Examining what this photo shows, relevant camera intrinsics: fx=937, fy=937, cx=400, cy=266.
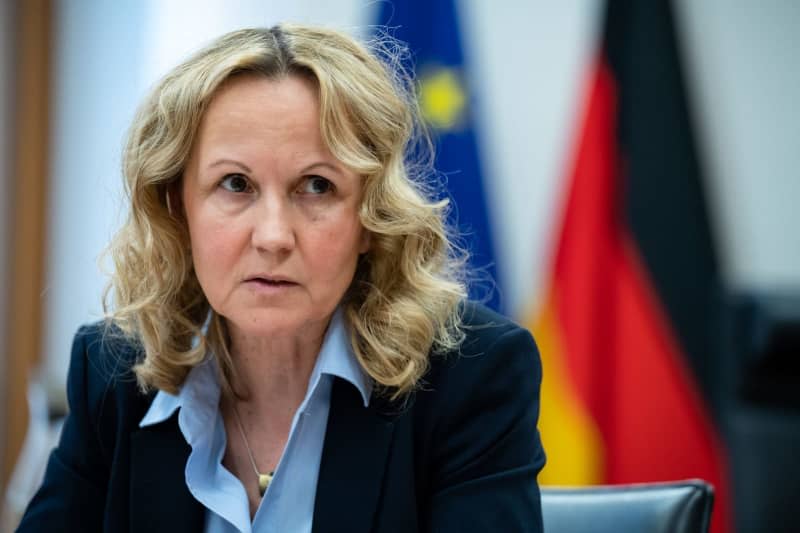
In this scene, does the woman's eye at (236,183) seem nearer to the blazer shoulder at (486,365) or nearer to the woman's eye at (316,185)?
the woman's eye at (316,185)

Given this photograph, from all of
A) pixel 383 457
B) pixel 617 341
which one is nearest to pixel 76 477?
pixel 383 457

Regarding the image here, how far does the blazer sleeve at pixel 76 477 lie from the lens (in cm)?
142

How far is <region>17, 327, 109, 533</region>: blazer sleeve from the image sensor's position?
1.42 meters

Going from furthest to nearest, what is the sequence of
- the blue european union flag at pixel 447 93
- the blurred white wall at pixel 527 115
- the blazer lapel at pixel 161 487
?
the blurred white wall at pixel 527 115
the blue european union flag at pixel 447 93
the blazer lapel at pixel 161 487

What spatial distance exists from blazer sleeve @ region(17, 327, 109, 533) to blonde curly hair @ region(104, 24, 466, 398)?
10 centimetres

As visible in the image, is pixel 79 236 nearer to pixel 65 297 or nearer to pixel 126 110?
pixel 65 297

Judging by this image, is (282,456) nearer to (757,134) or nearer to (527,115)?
(527,115)

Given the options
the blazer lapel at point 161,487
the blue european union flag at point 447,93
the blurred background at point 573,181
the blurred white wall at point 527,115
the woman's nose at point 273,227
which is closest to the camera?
the woman's nose at point 273,227

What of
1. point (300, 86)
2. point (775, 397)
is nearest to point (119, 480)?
point (300, 86)

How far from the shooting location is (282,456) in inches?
54.6

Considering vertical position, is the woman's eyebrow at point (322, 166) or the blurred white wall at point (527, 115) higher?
the blurred white wall at point (527, 115)

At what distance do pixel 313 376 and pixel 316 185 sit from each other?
290 millimetres

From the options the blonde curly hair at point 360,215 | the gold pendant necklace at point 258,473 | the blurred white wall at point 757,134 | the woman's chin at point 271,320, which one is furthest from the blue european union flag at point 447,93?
the woman's chin at point 271,320

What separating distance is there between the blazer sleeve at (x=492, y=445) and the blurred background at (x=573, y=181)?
4.89ft
